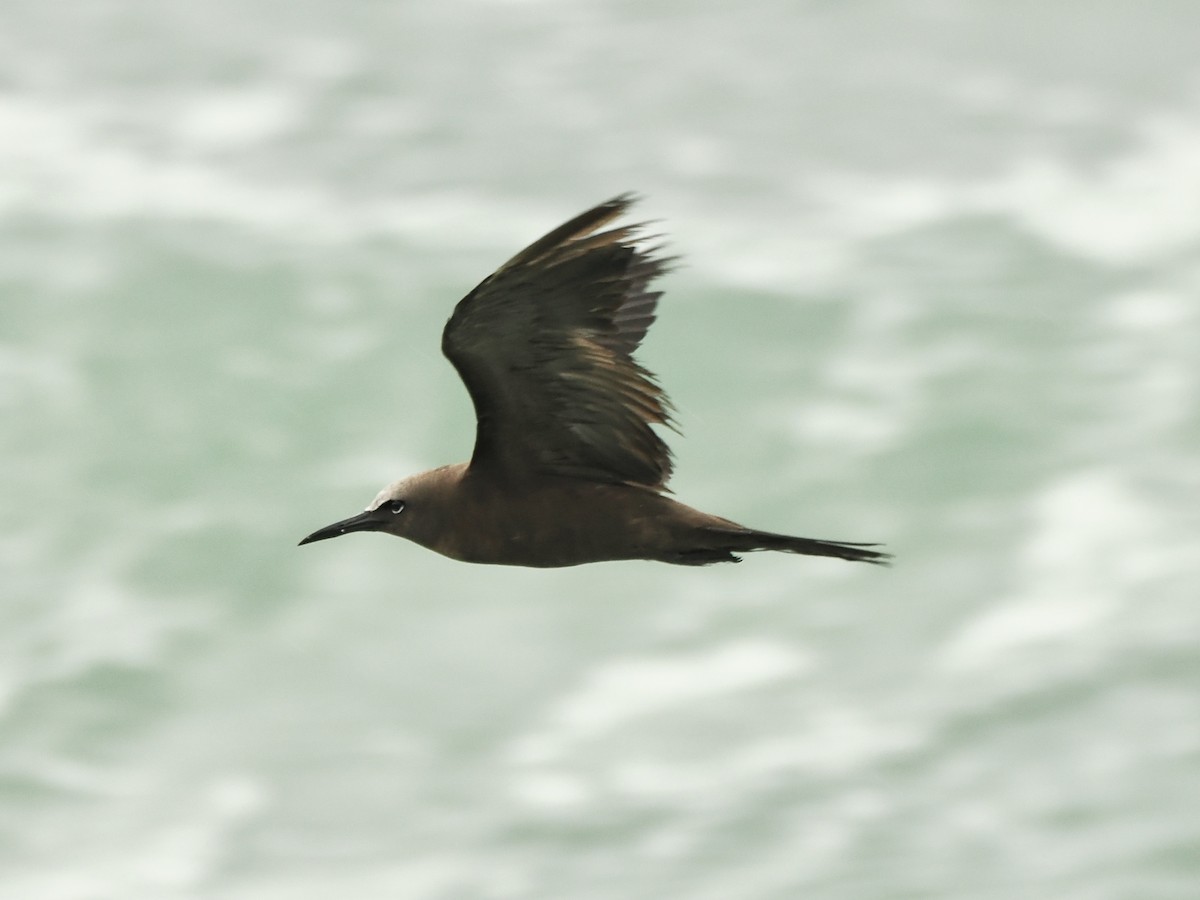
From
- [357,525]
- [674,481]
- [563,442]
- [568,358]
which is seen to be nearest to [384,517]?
[357,525]

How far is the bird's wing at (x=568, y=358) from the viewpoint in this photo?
8.74 meters

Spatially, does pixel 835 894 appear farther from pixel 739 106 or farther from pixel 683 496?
pixel 739 106

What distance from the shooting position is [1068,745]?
33938mm

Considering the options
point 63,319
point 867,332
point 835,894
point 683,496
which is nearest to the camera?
point 835,894

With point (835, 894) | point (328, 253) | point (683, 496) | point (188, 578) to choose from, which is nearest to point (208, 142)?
point (328, 253)

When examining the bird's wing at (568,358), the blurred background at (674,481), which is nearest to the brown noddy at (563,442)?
the bird's wing at (568,358)

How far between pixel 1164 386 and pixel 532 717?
49.9 feet

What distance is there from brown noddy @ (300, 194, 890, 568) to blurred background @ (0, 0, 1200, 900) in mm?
22042

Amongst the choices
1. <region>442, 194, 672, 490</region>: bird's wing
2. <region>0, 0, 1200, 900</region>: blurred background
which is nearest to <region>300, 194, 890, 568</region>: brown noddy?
<region>442, 194, 672, 490</region>: bird's wing

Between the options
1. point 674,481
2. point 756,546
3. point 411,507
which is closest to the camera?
point 756,546

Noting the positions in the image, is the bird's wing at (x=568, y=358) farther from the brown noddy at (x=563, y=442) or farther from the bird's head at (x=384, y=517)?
the bird's head at (x=384, y=517)

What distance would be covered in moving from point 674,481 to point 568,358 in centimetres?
2452

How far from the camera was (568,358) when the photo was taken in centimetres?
932

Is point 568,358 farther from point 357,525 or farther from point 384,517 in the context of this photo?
point 357,525
